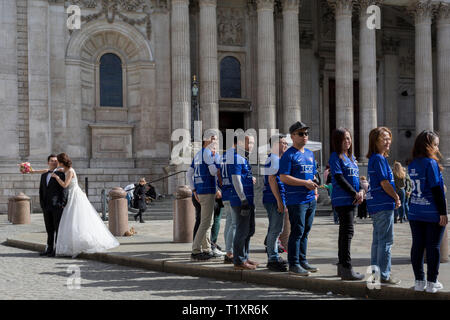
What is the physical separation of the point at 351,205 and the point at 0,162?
22.8 metres

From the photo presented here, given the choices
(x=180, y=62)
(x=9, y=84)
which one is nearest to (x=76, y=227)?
(x=9, y=84)

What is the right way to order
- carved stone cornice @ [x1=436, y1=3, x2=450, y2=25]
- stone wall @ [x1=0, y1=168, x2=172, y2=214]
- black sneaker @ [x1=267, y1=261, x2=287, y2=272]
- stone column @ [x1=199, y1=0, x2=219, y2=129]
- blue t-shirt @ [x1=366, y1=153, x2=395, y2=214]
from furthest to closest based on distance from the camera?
carved stone cornice @ [x1=436, y1=3, x2=450, y2=25] → stone column @ [x1=199, y1=0, x2=219, y2=129] → stone wall @ [x1=0, y1=168, x2=172, y2=214] → black sneaker @ [x1=267, y1=261, x2=287, y2=272] → blue t-shirt @ [x1=366, y1=153, x2=395, y2=214]

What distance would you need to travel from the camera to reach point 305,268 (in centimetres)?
896

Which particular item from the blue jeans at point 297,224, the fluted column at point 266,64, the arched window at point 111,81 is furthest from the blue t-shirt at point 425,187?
the arched window at point 111,81

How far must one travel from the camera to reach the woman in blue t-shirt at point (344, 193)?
8.17 m

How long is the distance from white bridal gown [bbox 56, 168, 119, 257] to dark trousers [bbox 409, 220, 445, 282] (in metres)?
6.74

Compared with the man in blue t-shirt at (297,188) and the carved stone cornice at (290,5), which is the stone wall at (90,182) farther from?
the man in blue t-shirt at (297,188)

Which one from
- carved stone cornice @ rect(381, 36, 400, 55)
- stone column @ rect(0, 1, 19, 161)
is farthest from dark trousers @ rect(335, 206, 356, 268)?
carved stone cornice @ rect(381, 36, 400, 55)

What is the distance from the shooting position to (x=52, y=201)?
1252cm

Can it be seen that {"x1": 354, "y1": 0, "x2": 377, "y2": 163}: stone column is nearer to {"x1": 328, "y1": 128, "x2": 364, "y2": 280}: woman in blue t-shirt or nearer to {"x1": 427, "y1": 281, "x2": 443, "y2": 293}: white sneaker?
{"x1": 328, "y1": 128, "x2": 364, "y2": 280}: woman in blue t-shirt

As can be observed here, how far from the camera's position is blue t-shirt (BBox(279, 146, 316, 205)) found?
8.56m

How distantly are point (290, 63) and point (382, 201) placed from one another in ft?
76.1
